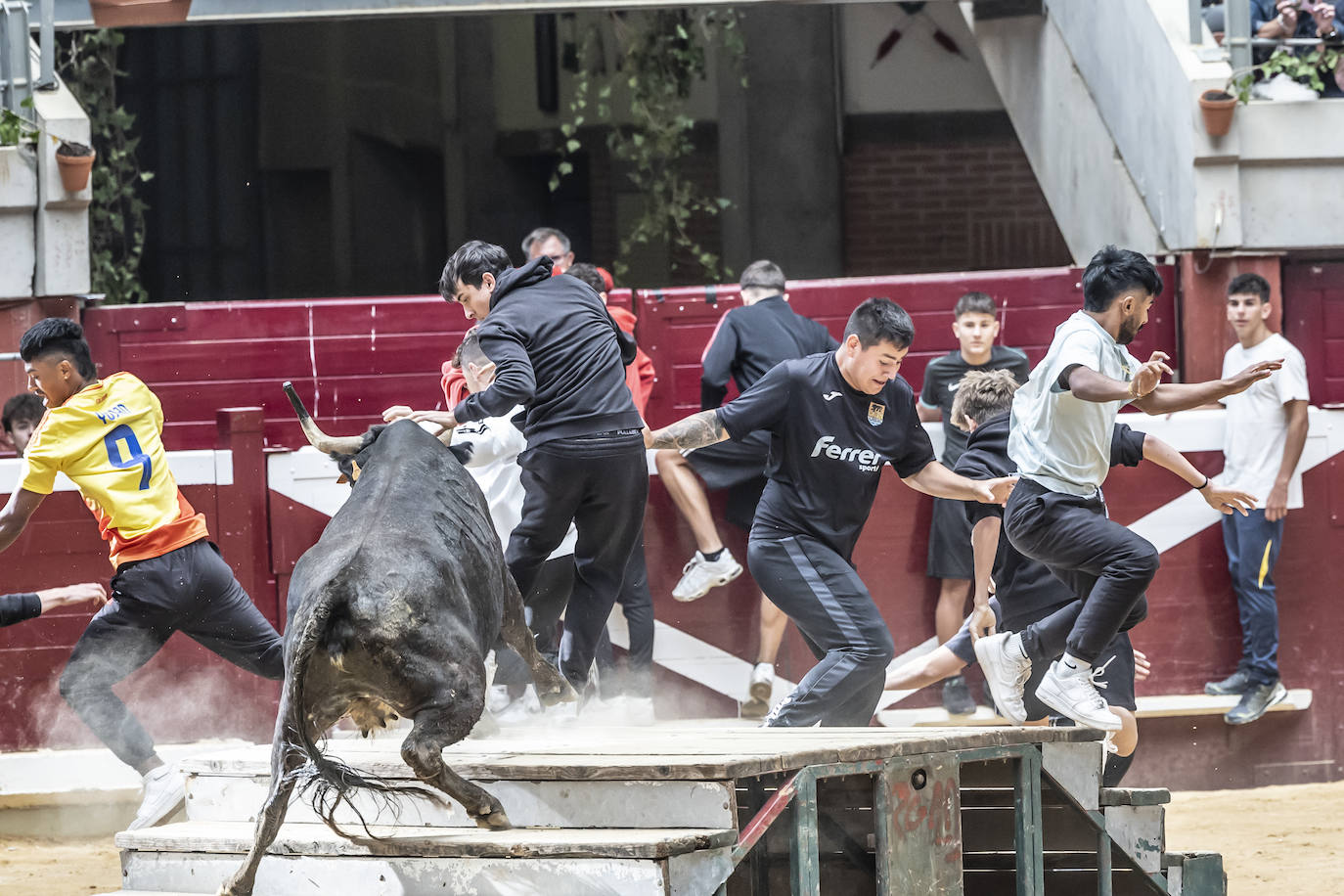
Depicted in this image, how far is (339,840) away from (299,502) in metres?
3.80

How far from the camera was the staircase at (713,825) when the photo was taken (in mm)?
3924

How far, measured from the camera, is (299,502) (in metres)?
7.78

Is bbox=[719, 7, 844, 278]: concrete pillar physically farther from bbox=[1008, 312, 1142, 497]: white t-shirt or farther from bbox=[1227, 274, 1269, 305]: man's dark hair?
bbox=[1008, 312, 1142, 497]: white t-shirt

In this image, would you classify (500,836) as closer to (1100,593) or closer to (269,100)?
(1100,593)

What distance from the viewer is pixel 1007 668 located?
18.3 feet

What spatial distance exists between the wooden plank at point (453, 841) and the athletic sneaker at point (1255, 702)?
4701 mm

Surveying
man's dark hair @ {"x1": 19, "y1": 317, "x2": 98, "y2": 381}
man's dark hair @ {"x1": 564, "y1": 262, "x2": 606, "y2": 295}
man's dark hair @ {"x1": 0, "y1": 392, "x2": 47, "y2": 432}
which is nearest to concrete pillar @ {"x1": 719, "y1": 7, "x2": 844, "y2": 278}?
man's dark hair @ {"x1": 564, "y1": 262, "x2": 606, "y2": 295}

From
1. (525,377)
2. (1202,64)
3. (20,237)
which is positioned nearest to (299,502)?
(20,237)

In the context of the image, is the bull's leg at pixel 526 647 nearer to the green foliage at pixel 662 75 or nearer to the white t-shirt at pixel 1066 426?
the white t-shirt at pixel 1066 426

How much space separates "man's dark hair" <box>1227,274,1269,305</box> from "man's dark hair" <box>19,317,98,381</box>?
5049 millimetres

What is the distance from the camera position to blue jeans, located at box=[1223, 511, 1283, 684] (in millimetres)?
7816

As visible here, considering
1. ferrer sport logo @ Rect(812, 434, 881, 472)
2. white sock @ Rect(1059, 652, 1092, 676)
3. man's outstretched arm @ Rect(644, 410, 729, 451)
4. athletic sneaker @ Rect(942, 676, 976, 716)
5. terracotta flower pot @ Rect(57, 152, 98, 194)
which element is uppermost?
terracotta flower pot @ Rect(57, 152, 98, 194)

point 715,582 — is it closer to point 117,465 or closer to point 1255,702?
point 1255,702

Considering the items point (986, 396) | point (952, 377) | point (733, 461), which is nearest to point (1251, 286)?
point (952, 377)
